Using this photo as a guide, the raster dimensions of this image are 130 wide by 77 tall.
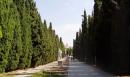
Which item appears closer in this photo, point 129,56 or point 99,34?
point 129,56

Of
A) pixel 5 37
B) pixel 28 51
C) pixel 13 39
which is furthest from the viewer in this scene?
pixel 28 51

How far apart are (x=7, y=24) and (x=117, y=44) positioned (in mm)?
11469

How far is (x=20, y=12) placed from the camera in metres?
49.5

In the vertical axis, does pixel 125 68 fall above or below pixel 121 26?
below

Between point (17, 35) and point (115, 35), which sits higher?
point (17, 35)

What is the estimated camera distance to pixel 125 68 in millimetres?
38719

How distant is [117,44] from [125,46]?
2.66 meters

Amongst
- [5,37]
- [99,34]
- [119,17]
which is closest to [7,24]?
[5,37]

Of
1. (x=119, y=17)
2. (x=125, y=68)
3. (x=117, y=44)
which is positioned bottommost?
(x=125, y=68)

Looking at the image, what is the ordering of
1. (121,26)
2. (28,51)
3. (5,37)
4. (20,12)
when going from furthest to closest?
(28,51)
(20,12)
(121,26)
(5,37)

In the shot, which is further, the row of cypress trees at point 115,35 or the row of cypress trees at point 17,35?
the row of cypress trees at point 115,35

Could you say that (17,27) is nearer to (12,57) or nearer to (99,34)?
(12,57)

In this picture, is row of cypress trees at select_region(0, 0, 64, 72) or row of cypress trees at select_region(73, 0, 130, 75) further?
row of cypress trees at select_region(73, 0, 130, 75)

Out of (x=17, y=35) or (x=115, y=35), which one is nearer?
(x=115, y=35)
